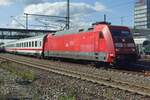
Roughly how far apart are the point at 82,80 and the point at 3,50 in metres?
74.1

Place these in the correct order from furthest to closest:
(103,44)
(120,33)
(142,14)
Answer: (142,14), (120,33), (103,44)

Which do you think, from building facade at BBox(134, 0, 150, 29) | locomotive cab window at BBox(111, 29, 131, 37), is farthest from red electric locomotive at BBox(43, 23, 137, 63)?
building facade at BBox(134, 0, 150, 29)

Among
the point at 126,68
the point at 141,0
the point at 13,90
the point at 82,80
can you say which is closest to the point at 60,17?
the point at 126,68

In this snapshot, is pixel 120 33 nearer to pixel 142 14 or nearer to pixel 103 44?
pixel 103 44

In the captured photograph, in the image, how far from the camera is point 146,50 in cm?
4550

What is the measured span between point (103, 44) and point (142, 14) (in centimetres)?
8127

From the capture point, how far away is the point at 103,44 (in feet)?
78.0

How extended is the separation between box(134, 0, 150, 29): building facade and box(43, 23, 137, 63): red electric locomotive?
73.6m

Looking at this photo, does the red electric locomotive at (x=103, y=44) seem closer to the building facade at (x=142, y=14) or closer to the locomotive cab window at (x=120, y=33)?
the locomotive cab window at (x=120, y=33)

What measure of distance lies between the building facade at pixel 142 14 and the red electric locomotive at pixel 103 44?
73.6m

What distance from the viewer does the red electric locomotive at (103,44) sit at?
75.7 feet

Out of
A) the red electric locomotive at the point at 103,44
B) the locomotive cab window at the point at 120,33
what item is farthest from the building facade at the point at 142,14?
the locomotive cab window at the point at 120,33

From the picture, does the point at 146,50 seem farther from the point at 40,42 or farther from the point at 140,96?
the point at 140,96

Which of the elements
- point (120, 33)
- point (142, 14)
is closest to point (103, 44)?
point (120, 33)
